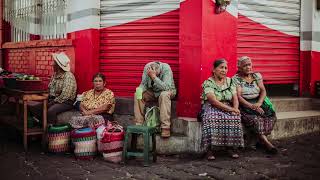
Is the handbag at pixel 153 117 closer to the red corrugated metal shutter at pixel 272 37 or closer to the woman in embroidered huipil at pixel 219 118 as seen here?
the woman in embroidered huipil at pixel 219 118

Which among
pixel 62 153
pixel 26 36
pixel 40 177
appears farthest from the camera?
pixel 26 36

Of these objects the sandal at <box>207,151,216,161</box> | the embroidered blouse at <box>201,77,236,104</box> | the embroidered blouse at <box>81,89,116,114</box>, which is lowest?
the sandal at <box>207,151,216,161</box>

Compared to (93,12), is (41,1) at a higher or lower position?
higher

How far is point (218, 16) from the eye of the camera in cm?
652

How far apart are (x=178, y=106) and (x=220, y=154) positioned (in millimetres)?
1157

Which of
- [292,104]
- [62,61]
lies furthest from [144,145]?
[292,104]

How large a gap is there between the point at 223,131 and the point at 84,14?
3878 mm

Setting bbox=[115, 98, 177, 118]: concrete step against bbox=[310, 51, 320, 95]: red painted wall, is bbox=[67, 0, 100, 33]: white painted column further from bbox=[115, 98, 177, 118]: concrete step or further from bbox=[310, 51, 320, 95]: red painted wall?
bbox=[310, 51, 320, 95]: red painted wall

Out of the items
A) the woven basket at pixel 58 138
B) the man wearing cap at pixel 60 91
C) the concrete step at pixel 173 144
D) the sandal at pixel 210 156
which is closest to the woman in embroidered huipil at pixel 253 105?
the sandal at pixel 210 156

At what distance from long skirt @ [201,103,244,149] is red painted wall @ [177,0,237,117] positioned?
0.65m

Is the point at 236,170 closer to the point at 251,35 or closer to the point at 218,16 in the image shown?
the point at 218,16

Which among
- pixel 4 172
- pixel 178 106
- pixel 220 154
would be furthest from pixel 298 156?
pixel 4 172

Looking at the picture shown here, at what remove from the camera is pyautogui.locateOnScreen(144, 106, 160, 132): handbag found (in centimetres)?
626

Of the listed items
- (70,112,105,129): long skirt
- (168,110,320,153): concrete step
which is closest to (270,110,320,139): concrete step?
(168,110,320,153): concrete step
